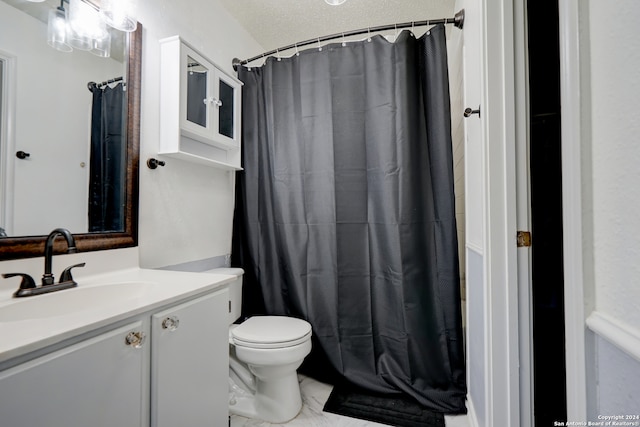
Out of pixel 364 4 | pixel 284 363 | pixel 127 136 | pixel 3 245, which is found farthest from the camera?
pixel 364 4

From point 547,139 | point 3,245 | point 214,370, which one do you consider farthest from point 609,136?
point 3,245

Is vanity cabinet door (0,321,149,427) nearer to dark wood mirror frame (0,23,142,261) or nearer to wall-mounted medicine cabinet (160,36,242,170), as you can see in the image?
dark wood mirror frame (0,23,142,261)

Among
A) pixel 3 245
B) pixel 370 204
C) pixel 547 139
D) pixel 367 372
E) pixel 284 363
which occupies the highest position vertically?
pixel 547 139

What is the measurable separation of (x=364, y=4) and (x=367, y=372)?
2.28 meters

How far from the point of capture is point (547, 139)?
41.1 inches

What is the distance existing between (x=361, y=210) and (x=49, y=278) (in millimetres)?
1410

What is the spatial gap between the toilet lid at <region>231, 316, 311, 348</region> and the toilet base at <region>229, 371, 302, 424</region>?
23 centimetres

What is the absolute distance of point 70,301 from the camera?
3.06 ft

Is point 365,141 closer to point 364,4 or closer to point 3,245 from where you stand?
point 364,4

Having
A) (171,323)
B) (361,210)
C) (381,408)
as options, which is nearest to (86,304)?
(171,323)

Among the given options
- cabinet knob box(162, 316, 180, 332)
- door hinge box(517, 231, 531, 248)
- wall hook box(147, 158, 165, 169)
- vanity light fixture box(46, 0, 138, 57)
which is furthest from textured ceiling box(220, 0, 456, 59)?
cabinet knob box(162, 316, 180, 332)

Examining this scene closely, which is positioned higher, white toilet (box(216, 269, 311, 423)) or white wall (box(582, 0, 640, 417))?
white wall (box(582, 0, 640, 417))

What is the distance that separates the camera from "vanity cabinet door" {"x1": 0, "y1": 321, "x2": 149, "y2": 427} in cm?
54

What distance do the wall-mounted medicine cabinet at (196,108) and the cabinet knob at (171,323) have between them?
2.76 feet
